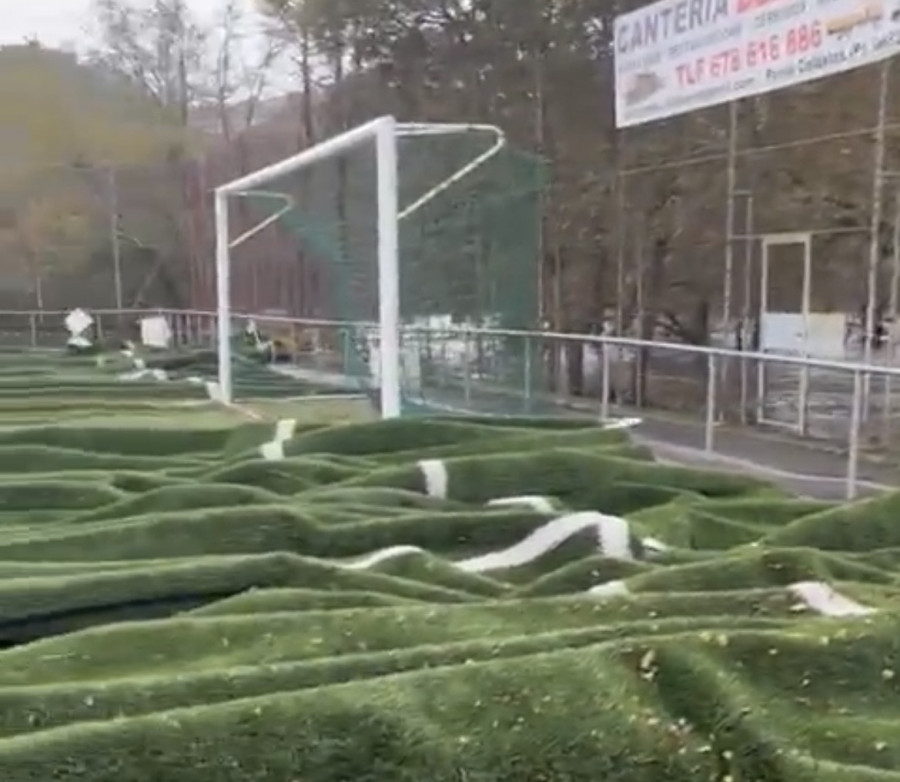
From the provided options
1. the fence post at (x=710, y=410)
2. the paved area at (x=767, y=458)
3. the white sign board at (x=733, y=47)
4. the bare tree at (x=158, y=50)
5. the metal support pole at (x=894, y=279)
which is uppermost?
the bare tree at (x=158, y=50)

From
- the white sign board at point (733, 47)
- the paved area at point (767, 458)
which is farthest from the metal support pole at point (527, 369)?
the white sign board at point (733, 47)

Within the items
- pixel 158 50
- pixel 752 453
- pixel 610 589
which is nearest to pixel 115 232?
pixel 158 50


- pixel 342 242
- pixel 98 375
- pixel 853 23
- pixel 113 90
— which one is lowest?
pixel 98 375

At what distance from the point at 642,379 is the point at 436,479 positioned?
2.83 m

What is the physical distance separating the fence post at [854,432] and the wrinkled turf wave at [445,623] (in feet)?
Answer: 3.95

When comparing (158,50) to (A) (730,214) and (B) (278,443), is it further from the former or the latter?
(B) (278,443)

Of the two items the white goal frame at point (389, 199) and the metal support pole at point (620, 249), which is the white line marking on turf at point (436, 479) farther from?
the metal support pole at point (620, 249)

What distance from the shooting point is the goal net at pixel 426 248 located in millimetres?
5199

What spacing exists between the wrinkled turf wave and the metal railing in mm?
1310

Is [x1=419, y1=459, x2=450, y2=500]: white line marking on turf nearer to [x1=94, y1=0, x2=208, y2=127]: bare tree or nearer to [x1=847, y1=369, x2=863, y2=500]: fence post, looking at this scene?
[x1=847, y1=369, x2=863, y2=500]: fence post

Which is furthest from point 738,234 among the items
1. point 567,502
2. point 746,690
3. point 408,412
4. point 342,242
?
point 746,690

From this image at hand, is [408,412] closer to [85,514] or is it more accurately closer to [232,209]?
[85,514]

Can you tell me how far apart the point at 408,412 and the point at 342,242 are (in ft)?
4.48

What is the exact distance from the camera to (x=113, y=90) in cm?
1692
